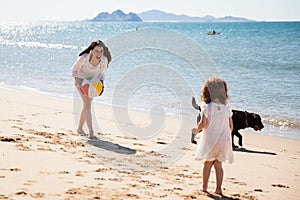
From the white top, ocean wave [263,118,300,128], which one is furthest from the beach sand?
ocean wave [263,118,300,128]

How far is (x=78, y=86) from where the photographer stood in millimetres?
8852

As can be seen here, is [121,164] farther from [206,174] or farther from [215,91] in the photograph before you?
[215,91]

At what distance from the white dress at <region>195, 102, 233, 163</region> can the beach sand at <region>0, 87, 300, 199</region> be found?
47 centimetres

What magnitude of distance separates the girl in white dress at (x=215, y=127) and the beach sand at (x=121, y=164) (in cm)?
40

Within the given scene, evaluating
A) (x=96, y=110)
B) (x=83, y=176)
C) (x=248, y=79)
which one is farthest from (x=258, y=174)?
(x=248, y=79)

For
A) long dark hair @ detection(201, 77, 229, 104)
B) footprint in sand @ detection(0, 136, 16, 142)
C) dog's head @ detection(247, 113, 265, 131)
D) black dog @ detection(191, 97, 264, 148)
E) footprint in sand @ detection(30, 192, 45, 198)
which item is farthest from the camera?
dog's head @ detection(247, 113, 265, 131)

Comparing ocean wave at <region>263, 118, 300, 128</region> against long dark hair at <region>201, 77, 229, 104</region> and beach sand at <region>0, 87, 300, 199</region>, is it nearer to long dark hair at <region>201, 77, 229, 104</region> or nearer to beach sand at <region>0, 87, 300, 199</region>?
beach sand at <region>0, 87, 300, 199</region>

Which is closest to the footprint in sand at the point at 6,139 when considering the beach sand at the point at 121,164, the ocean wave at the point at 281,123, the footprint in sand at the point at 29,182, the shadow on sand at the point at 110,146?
the beach sand at the point at 121,164

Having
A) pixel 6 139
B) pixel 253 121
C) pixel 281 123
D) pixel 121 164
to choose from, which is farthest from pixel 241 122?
pixel 6 139

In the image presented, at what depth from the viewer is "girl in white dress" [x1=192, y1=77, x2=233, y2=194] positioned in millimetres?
5555

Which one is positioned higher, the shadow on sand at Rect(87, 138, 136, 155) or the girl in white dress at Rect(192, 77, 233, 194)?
the girl in white dress at Rect(192, 77, 233, 194)

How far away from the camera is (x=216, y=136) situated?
5574 mm

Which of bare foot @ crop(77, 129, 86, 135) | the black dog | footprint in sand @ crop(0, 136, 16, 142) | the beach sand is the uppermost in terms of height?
the black dog

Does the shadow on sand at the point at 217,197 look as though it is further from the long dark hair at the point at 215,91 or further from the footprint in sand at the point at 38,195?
the footprint in sand at the point at 38,195
